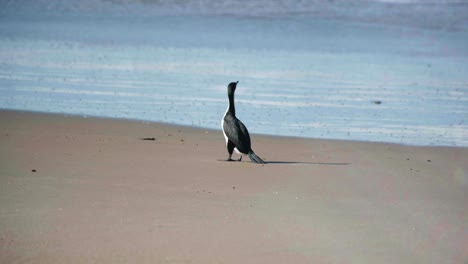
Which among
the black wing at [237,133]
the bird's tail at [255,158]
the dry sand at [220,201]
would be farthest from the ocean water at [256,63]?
the bird's tail at [255,158]

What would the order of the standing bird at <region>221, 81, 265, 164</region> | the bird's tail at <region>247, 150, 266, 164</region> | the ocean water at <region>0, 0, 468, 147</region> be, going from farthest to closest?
the ocean water at <region>0, 0, 468, 147</region> < the standing bird at <region>221, 81, 265, 164</region> < the bird's tail at <region>247, 150, 266, 164</region>

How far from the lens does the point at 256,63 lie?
2708cm

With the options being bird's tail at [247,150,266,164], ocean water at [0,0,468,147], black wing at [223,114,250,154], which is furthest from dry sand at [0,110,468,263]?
ocean water at [0,0,468,147]

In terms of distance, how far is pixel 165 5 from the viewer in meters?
47.2

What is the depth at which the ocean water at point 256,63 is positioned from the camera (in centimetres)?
1622

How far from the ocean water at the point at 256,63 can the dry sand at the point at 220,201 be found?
2.43 m

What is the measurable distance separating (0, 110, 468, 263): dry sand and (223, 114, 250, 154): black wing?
24 cm

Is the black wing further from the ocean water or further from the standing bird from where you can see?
the ocean water

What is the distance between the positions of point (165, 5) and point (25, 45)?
56.5 ft

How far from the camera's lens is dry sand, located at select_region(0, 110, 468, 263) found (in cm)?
741

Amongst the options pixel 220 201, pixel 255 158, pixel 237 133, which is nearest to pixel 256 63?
pixel 237 133

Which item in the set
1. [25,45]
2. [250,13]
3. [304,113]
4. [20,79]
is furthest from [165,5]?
[304,113]

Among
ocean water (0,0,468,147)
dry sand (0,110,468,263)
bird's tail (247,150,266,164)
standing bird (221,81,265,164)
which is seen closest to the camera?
dry sand (0,110,468,263)

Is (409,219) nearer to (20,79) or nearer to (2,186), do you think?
(2,186)
